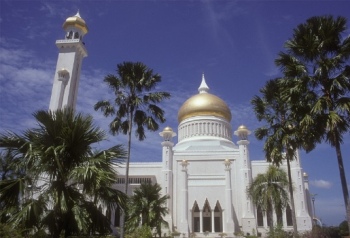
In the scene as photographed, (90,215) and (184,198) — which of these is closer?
(90,215)

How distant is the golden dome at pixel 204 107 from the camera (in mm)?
51750

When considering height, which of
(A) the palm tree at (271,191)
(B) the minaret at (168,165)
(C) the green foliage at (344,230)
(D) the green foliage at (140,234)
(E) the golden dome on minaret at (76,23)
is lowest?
(D) the green foliage at (140,234)

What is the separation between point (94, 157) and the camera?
37.2ft

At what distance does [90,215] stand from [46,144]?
287 centimetres

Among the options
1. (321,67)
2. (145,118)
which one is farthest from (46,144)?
(321,67)

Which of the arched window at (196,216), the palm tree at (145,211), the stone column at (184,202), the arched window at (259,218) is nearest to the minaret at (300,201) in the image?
the arched window at (259,218)

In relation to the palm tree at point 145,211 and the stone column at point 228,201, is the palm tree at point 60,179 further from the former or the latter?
the stone column at point 228,201

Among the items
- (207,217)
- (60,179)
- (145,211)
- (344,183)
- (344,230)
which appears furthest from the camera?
(207,217)

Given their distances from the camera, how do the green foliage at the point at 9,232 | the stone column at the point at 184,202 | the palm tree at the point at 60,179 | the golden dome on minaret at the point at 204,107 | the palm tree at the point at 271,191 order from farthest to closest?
the golden dome on minaret at the point at 204,107 → the stone column at the point at 184,202 → the palm tree at the point at 271,191 → the palm tree at the point at 60,179 → the green foliage at the point at 9,232

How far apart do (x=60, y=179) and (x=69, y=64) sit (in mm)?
30797

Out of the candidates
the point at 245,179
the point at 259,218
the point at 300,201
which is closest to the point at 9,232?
the point at 245,179

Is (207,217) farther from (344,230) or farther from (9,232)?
(9,232)

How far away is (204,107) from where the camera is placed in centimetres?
5181

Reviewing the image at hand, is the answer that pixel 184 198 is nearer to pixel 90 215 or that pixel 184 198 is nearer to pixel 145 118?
pixel 145 118
